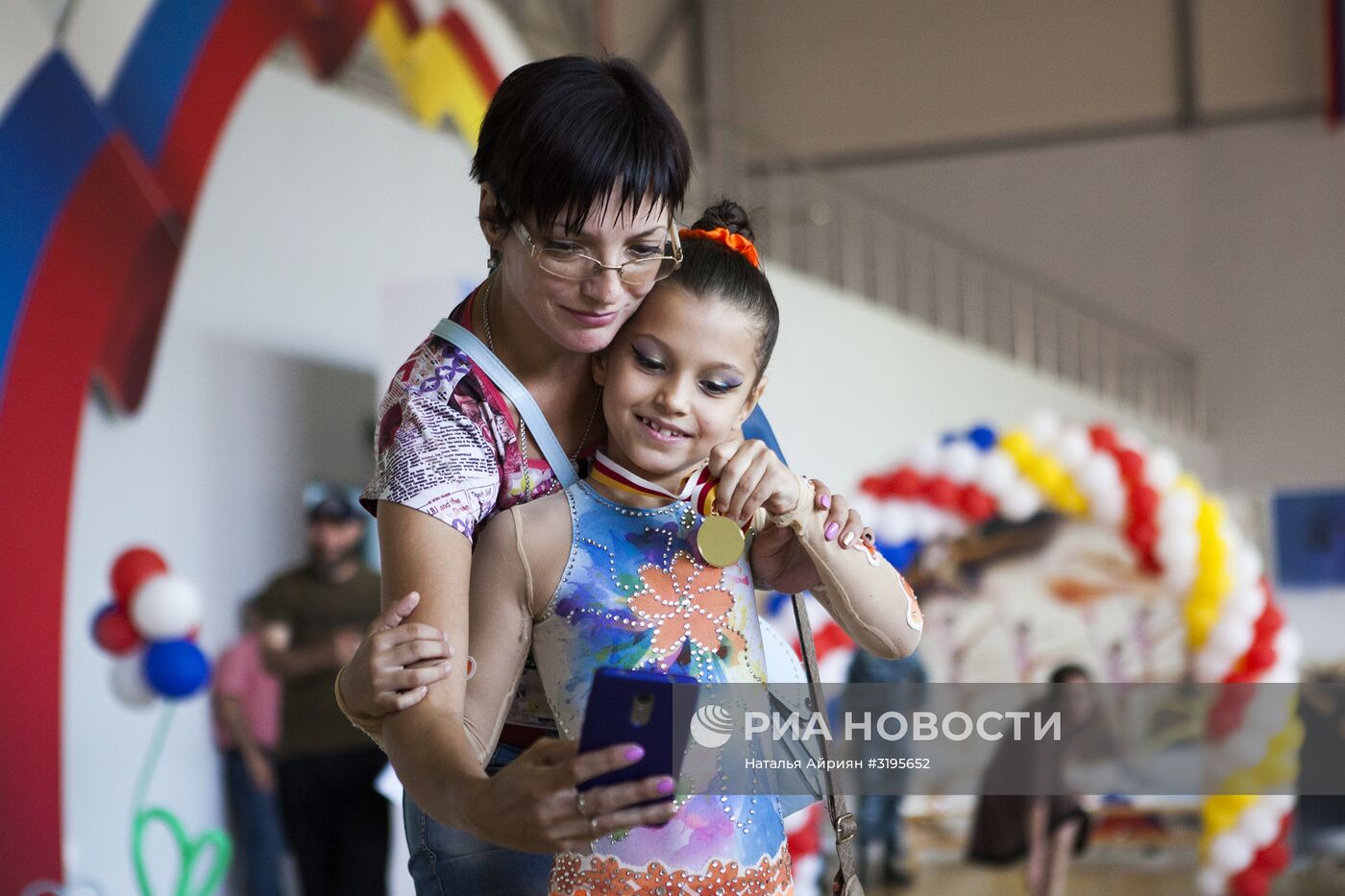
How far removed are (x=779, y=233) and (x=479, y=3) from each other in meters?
6.19

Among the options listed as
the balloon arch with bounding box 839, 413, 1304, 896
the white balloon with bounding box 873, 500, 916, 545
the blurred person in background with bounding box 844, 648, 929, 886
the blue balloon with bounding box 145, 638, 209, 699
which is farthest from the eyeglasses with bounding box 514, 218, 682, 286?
the white balloon with bounding box 873, 500, 916, 545

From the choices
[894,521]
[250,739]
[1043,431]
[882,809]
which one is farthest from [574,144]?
[882,809]

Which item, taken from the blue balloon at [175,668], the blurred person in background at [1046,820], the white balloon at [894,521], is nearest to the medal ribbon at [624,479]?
the blue balloon at [175,668]

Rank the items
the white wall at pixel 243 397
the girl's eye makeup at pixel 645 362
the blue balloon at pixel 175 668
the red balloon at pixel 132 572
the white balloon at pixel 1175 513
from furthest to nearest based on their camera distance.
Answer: the white balloon at pixel 1175 513, the white wall at pixel 243 397, the red balloon at pixel 132 572, the blue balloon at pixel 175 668, the girl's eye makeup at pixel 645 362

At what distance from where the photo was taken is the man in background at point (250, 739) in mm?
5273

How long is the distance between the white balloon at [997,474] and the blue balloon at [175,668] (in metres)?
3.37

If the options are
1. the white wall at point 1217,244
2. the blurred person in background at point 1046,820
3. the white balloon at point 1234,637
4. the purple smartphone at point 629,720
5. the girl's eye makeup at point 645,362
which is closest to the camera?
the purple smartphone at point 629,720

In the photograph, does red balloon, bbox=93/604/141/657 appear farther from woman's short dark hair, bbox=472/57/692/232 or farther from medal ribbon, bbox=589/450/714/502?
woman's short dark hair, bbox=472/57/692/232

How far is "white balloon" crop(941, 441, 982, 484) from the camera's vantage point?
6277 mm

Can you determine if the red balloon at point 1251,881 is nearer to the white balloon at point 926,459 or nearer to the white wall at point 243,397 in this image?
the white balloon at point 926,459

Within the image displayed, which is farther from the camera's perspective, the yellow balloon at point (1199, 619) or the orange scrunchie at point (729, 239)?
the yellow balloon at point (1199, 619)

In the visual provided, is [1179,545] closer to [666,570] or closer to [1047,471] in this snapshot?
[1047,471]

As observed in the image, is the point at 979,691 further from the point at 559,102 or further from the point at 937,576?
the point at 937,576

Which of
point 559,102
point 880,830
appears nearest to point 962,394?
point 880,830
